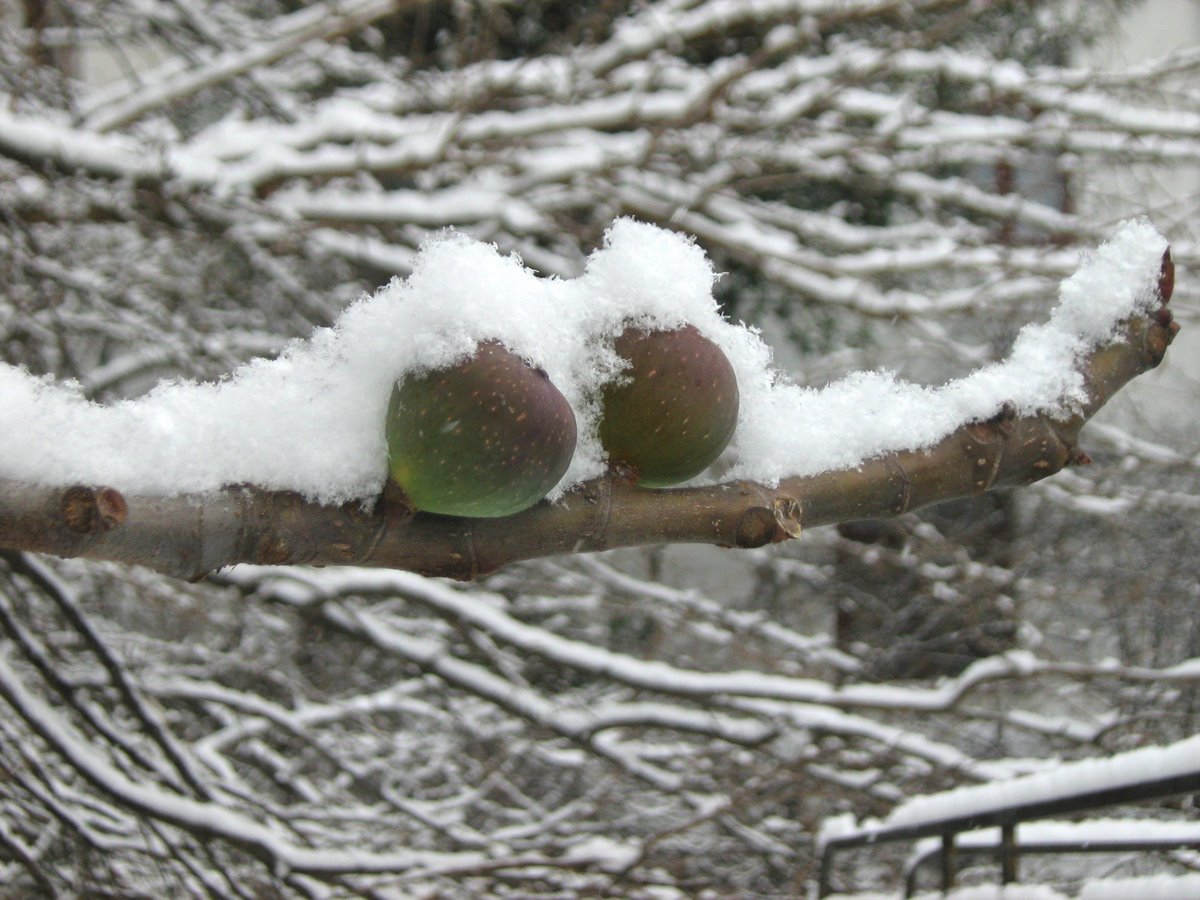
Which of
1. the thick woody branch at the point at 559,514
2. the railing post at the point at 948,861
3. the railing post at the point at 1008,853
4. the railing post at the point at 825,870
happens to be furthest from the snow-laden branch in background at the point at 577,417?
the railing post at the point at 825,870

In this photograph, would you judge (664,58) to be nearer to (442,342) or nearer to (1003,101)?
(1003,101)

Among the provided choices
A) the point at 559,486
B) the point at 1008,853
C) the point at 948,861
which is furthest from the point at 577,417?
the point at 948,861

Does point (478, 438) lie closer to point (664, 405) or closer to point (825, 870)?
point (664, 405)

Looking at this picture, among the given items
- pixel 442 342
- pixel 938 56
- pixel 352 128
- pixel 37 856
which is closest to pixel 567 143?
pixel 352 128

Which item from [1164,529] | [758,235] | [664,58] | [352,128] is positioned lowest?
[1164,529]

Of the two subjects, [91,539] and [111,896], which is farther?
[111,896]

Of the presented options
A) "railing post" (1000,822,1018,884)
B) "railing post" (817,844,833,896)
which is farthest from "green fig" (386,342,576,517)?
"railing post" (817,844,833,896)

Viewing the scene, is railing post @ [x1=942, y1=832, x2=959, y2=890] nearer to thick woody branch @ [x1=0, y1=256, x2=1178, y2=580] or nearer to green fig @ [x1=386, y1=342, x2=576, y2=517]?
thick woody branch @ [x1=0, y1=256, x2=1178, y2=580]
